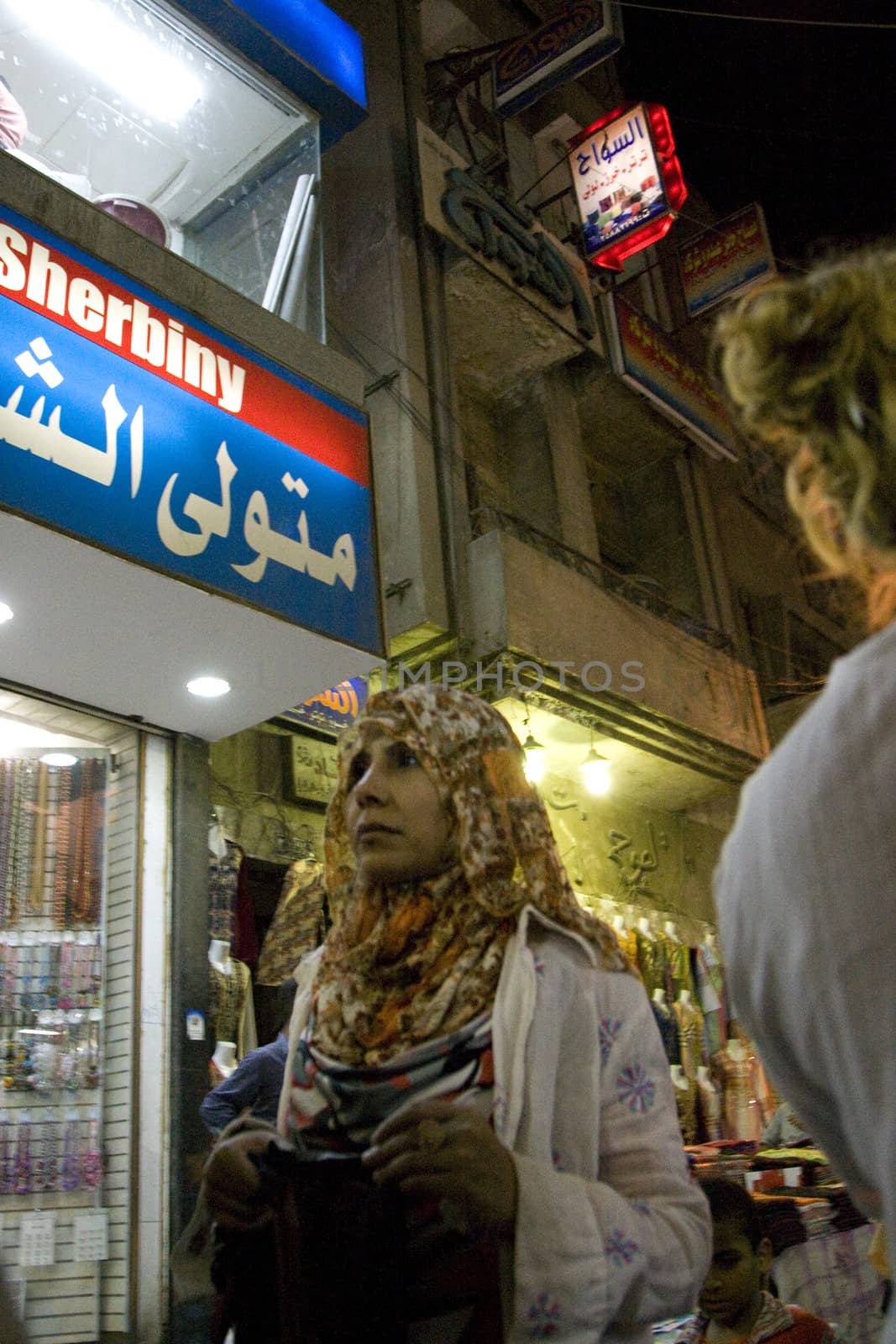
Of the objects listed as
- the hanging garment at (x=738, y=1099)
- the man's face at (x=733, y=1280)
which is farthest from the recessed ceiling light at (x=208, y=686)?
the hanging garment at (x=738, y=1099)

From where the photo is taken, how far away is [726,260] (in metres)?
13.9

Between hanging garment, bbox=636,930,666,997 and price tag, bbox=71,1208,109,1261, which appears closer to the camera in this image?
price tag, bbox=71,1208,109,1261

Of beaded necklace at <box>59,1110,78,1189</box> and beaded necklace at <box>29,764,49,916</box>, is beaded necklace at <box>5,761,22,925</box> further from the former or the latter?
beaded necklace at <box>59,1110,78,1189</box>

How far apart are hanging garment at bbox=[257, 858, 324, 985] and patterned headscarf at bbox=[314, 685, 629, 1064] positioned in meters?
4.54

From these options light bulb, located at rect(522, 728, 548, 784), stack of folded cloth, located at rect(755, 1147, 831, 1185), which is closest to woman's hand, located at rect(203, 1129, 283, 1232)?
stack of folded cloth, located at rect(755, 1147, 831, 1185)

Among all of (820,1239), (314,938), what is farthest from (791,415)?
(314,938)

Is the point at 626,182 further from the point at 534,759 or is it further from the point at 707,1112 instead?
the point at 707,1112

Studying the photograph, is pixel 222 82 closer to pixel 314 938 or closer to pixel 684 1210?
pixel 314 938

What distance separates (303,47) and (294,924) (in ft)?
17.9

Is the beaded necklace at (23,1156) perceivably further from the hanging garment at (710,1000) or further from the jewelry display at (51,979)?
the hanging garment at (710,1000)

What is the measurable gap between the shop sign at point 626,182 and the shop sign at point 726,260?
217cm

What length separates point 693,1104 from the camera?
9008 millimetres

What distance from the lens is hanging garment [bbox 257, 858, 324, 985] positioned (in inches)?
261

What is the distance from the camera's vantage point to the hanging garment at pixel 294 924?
6.62 m
